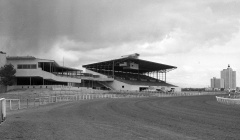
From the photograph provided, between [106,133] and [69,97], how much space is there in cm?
3677

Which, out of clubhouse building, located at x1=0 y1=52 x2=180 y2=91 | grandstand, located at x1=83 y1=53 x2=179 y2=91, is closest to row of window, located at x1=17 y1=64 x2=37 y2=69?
clubhouse building, located at x1=0 y1=52 x2=180 y2=91

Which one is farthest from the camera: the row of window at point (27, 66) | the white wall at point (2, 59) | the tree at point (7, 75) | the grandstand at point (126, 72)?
the grandstand at point (126, 72)

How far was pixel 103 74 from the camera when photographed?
10594cm

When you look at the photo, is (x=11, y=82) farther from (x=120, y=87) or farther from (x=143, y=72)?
(x=143, y=72)

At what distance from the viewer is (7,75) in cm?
6372

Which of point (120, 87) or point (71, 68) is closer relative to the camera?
point (71, 68)

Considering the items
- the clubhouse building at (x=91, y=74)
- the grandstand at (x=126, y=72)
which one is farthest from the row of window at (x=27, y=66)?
the grandstand at (x=126, y=72)

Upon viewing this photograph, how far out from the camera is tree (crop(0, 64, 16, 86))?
2489 inches

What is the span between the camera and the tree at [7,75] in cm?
6322

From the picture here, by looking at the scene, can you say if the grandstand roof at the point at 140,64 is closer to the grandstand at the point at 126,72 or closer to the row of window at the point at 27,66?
the grandstand at the point at 126,72

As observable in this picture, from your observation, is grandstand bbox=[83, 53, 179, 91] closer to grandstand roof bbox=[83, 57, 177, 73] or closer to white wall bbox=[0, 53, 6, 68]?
grandstand roof bbox=[83, 57, 177, 73]

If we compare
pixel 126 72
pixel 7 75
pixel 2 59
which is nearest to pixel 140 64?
pixel 126 72

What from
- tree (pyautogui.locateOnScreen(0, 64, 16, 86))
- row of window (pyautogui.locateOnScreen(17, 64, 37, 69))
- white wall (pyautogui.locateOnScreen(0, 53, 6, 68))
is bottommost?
tree (pyautogui.locateOnScreen(0, 64, 16, 86))

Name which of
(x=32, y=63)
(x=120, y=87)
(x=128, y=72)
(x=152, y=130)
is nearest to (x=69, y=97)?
(x=32, y=63)
